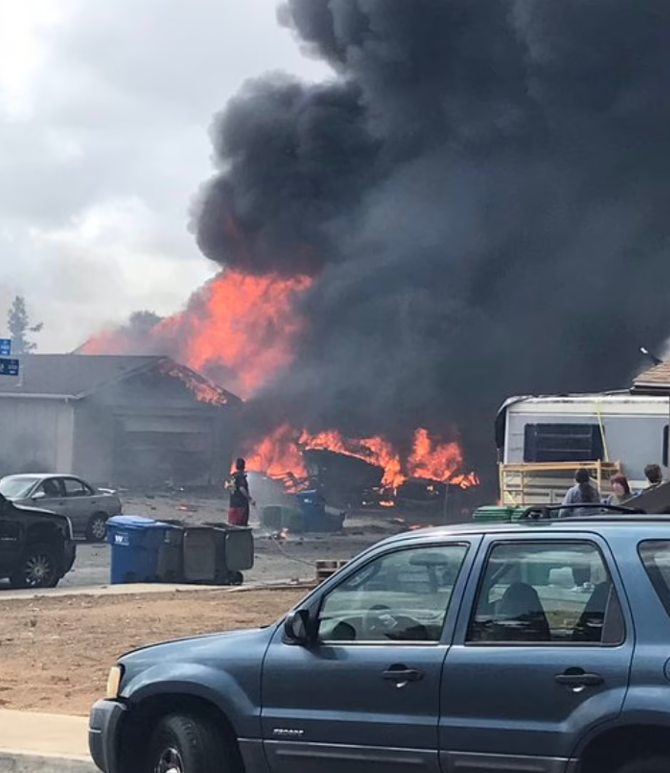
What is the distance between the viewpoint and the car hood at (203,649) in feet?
21.1

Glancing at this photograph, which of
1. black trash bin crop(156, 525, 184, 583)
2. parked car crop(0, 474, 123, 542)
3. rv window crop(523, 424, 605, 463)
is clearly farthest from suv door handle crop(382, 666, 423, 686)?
parked car crop(0, 474, 123, 542)

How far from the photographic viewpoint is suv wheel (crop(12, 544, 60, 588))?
18719 millimetres

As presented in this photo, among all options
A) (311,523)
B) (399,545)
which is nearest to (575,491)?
(399,545)

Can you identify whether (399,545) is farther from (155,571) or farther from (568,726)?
(155,571)

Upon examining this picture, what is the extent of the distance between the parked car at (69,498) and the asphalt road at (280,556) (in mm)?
511

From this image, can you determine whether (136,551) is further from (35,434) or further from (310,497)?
(35,434)

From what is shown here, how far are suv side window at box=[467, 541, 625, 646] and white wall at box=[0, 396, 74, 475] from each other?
3591 centimetres

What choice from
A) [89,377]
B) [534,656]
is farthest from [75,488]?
[534,656]

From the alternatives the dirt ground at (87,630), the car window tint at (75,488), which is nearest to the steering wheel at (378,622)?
the dirt ground at (87,630)

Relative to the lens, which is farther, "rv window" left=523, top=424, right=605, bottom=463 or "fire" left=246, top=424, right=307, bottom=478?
"fire" left=246, top=424, right=307, bottom=478

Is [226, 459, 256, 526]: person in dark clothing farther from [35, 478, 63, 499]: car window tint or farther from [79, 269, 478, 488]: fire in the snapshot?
[79, 269, 478, 488]: fire

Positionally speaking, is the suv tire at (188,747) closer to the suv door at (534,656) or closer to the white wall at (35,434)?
the suv door at (534,656)

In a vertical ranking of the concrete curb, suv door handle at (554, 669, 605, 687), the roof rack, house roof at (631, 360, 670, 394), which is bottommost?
the concrete curb

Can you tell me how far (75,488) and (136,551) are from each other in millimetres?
8464
